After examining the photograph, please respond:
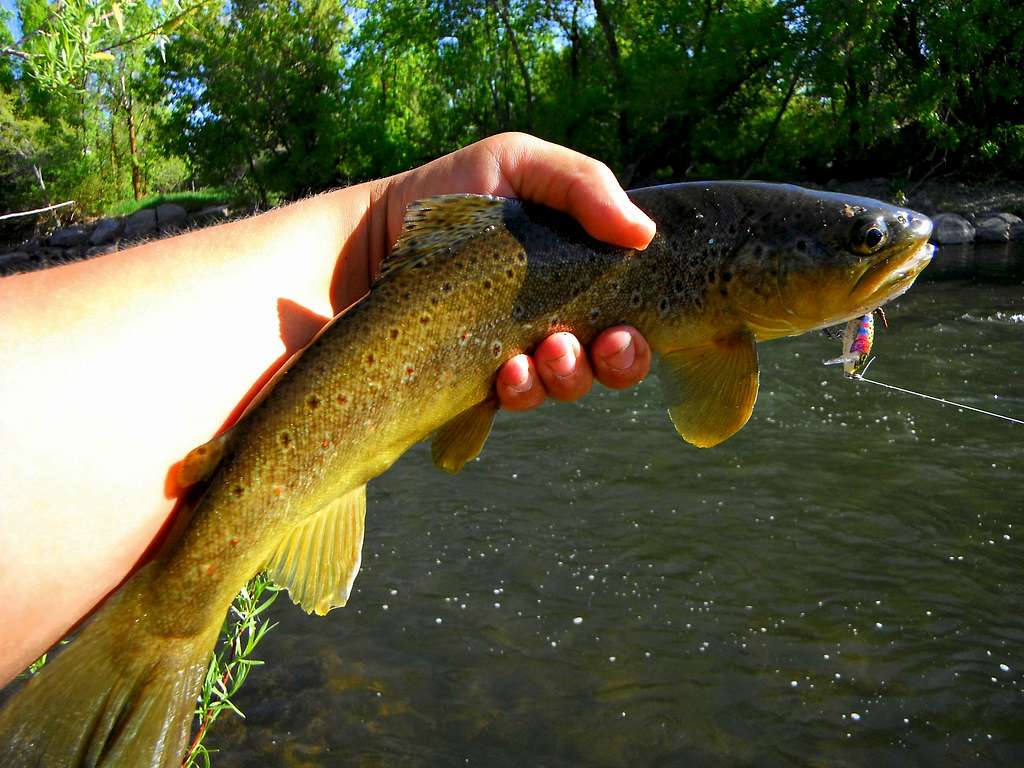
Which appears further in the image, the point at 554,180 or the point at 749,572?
the point at 749,572

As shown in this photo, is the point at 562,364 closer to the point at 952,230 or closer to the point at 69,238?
the point at 952,230

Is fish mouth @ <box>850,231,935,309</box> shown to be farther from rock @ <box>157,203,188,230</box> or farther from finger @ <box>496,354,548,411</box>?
rock @ <box>157,203,188,230</box>

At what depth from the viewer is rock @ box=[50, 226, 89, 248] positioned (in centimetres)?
4144

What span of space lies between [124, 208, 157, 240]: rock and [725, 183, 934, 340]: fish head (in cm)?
4210

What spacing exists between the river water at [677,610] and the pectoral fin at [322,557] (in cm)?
269

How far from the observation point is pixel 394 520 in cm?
775

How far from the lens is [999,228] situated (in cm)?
2495

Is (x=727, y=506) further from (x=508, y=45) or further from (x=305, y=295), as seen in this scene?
(x=508, y=45)

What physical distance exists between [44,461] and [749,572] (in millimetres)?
5631

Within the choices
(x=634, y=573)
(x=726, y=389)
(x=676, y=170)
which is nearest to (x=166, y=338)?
(x=726, y=389)

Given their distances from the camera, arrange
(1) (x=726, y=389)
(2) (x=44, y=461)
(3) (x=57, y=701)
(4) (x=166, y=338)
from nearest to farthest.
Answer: (3) (x=57, y=701) < (2) (x=44, y=461) < (4) (x=166, y=338) < (1) (x=726, y=389)

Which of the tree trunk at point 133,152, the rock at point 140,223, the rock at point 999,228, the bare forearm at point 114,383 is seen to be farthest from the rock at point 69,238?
the bare forearm at point 114,383

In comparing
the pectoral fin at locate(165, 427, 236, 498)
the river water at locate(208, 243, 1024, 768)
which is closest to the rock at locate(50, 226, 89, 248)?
the river water at locate(208, 243, 1024, 768)

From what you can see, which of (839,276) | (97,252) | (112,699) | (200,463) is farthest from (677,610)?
(97,252)
